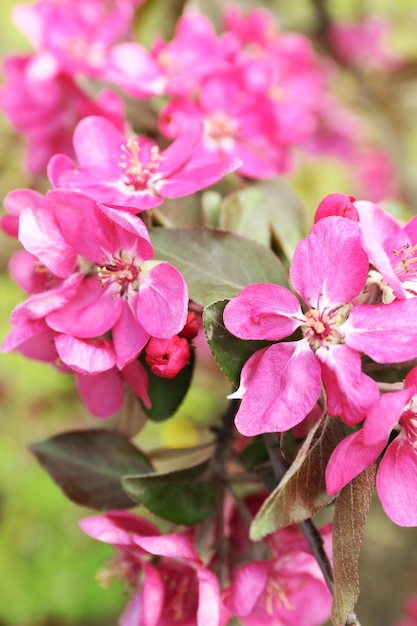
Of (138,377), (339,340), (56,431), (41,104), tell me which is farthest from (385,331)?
(56,431)

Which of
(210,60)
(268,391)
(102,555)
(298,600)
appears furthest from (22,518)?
(268,391)

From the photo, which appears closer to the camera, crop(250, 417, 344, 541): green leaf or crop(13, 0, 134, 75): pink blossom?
crop(250, 417, 344, 541): green leaf

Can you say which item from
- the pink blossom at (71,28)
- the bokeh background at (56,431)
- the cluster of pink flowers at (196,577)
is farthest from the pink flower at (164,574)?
the bokeh background at (56,431)

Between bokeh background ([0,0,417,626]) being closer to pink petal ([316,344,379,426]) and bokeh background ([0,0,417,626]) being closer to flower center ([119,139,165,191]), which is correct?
flower center ([119,139,165,191])

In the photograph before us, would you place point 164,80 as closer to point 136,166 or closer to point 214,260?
point 136,166

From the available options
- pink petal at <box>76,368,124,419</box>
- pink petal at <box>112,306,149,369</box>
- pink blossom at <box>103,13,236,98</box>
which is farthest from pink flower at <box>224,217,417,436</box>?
pink blossom at <box>103,13,236,98</box>

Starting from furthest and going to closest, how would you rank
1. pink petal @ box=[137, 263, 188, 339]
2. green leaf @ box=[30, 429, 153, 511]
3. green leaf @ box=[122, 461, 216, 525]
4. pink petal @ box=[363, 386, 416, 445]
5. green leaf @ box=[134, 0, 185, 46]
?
green leaf @ box=[134, 0, 185, 46]
green leaf @ box=[30, 429, 153, 511]
green leaf @ box=[122, 461, 216, 525]
pink petal @ box=[137, 263, 188, 339]
pink petal @ box=[363, 386, 416, 445]
